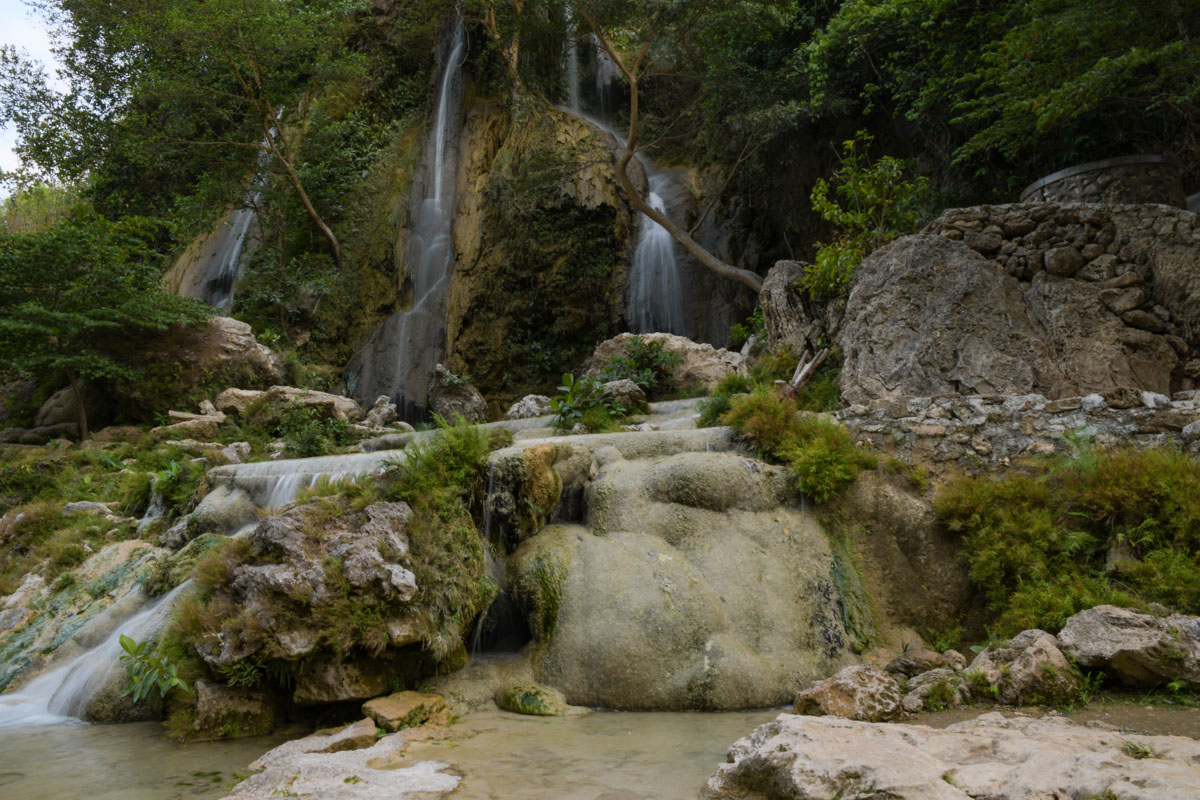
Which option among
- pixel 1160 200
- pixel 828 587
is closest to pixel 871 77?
pixel 1160 200

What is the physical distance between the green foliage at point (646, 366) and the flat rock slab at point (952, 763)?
9849 mm

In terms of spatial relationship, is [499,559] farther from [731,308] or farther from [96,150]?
[96,150]

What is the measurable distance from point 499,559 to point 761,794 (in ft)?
12.3

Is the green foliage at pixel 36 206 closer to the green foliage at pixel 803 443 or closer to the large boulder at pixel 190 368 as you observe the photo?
the large boulder at pixel 190 368

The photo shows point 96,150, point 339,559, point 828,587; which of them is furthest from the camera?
point 96,150

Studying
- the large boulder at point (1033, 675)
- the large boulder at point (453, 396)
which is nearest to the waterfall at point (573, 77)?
the large boulder at point (453, 396)

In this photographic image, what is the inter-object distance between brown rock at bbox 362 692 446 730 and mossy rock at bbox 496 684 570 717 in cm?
47

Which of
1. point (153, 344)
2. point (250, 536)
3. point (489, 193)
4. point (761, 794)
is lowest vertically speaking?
point (761, 794)

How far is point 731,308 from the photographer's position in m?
16.7

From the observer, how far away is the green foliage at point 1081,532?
17.4 ft

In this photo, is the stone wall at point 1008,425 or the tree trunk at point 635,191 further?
the tree trunk at point 635,191

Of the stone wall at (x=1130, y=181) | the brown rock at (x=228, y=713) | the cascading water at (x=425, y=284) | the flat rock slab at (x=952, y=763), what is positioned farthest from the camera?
the cascading water at (x=425, y=284)

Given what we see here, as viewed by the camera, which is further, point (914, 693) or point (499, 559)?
point (499, 559)

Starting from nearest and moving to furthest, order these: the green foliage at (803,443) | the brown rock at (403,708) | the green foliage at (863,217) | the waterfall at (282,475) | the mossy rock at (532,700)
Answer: the brown rock at (403,708) < the mossy rock at (532,700) < the green foliage at (803,443) < the waterfall at (282,475) < the green foliage at (863,217)
